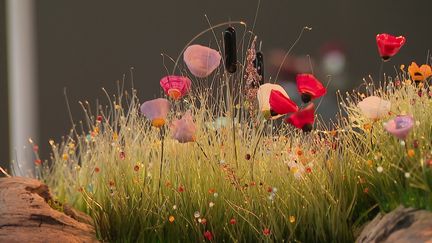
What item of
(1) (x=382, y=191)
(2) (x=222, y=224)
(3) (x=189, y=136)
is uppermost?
(3) (x=189, y=136)

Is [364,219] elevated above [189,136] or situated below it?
below

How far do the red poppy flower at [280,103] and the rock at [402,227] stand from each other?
33 centimetres

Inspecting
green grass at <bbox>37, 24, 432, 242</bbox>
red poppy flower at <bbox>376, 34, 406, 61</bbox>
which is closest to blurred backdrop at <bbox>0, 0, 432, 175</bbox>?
green grass at <bbox>37, 24, 432, 242</bbox>

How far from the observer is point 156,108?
175 cm

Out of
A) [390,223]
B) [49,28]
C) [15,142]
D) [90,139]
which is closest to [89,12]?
[49,28]

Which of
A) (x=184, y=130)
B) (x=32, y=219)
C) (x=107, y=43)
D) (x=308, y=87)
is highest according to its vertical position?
(x=107, y=43)

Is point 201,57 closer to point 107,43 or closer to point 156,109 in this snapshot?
point 156,109

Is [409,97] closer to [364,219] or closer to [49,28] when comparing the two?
[364,219]

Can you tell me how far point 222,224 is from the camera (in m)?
1.86

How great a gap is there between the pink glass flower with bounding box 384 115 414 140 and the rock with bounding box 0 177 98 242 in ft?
2.73

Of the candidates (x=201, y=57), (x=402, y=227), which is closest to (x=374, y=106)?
(x=402, y=227)

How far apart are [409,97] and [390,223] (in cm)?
39

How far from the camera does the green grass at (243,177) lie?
1.77 m

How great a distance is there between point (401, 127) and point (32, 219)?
3.01 ft
